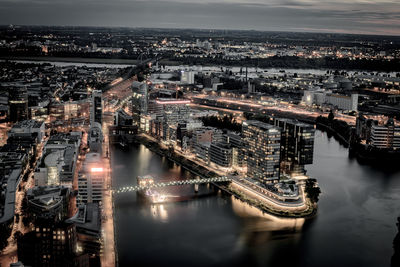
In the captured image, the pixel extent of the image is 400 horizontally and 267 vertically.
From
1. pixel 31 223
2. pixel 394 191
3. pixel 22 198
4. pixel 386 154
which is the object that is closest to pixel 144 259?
pixel 31 223

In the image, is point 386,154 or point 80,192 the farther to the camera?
point 386,154

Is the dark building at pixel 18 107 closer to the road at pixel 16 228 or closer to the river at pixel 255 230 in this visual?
the road at pixel 16 228

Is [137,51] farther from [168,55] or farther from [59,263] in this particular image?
[59,263]

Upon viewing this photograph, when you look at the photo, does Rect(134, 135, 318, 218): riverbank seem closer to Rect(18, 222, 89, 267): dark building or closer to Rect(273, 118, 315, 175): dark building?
Rect(273, 118, 315, 175): dark building

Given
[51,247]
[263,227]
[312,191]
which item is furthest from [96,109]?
[51,247]

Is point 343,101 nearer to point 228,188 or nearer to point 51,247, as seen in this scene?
point 228,188

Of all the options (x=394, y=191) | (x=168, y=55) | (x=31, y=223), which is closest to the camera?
(x=31, y=223)

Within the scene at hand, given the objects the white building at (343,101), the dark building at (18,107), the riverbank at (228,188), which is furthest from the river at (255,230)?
the white building at (343,101)
